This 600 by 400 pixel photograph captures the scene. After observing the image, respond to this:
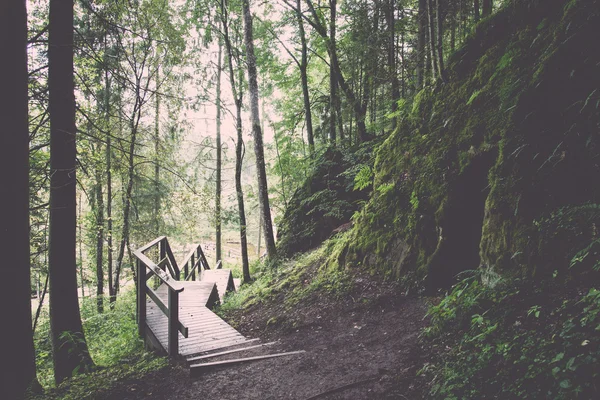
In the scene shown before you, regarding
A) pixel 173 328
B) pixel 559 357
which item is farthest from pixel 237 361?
pixel 559 357

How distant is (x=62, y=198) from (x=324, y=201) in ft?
25.4

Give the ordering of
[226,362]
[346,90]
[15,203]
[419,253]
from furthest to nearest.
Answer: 1. [346,90]
2. [419,253]
3. [226,362]
4. [15,203]

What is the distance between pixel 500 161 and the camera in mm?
4332

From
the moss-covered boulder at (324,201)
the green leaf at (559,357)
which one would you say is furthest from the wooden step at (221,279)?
the green leaf at (559,357)

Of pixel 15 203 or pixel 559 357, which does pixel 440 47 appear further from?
pixel 15 203

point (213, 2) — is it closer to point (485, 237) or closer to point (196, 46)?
point (196, 46)

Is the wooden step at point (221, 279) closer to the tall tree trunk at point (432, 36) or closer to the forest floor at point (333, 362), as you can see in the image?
the forest floor at point (333, 362)

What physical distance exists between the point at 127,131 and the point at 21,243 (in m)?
9.70

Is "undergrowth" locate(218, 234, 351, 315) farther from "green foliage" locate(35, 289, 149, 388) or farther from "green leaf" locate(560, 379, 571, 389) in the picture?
"green leaf" locate(560, 379, 571, 389)

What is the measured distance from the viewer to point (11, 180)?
3883 mm

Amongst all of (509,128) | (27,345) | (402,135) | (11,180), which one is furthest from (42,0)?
(509,128)

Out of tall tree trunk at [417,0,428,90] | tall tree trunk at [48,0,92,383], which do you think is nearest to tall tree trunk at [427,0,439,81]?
tall tree trunk at [417,0,428,90]

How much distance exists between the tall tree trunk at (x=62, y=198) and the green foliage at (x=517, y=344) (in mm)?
5378

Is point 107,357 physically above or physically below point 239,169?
below
